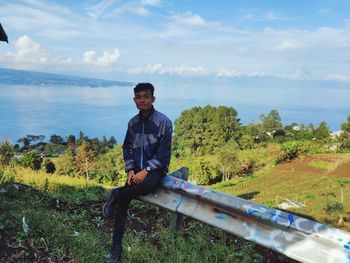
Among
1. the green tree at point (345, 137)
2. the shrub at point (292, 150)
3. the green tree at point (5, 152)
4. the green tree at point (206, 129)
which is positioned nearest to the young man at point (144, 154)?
the green tree at point (5, 152)

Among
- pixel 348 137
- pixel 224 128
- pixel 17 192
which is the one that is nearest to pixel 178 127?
pixel 224 128

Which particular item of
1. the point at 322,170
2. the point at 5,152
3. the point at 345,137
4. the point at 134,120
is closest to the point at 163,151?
the point at 134,120

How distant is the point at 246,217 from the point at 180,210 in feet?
2.24

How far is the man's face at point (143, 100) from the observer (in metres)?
3.48

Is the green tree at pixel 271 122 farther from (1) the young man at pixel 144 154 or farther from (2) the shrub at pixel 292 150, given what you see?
(1) the young man at pixel 144 154

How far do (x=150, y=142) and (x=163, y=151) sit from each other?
16cm

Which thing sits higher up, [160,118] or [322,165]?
[160,118]

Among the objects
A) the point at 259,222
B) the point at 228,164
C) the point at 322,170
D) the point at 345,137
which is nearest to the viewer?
the point at 259,222

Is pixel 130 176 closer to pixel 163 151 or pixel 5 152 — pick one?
pixel 163 151

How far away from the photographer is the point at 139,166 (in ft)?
11.6

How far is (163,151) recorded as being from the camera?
135 inches

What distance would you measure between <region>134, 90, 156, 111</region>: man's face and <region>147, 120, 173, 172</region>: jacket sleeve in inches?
9.8

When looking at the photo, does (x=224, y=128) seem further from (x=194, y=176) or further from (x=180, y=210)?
(x=180, y=210)

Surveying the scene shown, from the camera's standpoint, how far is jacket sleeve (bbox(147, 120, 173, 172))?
340 cm
